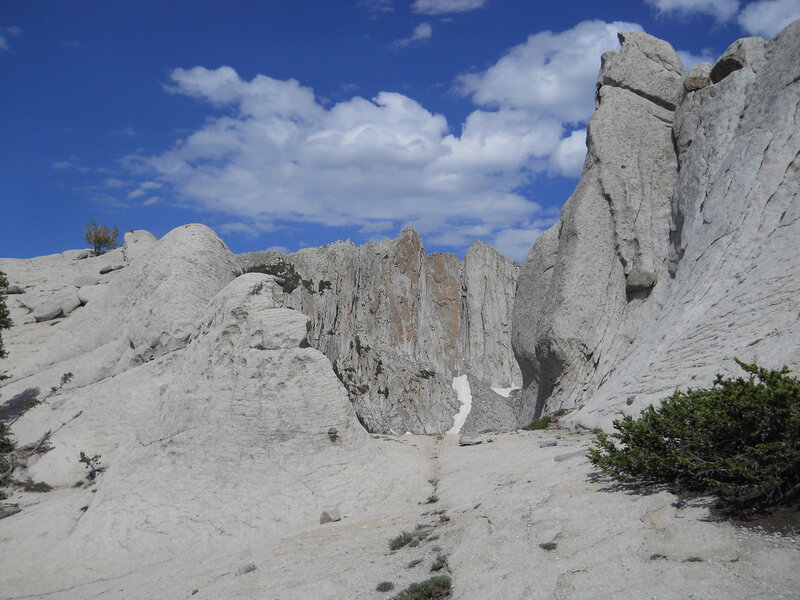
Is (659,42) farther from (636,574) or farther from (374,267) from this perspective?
(374,267)

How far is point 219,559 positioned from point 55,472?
811cm

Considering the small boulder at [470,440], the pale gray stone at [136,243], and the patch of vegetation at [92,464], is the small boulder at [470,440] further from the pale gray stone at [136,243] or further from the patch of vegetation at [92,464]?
the pale gray stone at [136,243]

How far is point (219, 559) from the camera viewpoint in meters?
11.8

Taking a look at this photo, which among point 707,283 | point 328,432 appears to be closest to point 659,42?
point 707,283

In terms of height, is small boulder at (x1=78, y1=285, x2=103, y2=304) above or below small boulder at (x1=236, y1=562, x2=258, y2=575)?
above

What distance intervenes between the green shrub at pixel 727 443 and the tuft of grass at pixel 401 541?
10.9 ft

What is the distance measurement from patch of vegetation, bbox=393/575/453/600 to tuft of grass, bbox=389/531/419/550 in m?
2.18

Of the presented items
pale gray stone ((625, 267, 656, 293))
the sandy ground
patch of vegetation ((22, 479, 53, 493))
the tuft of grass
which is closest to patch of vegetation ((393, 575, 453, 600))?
the sandy ground

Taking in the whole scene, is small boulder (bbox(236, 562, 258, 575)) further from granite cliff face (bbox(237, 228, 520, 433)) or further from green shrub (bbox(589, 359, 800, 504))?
granite cliff face (bbox(237, 228, 520, 433))

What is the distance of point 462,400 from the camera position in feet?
282

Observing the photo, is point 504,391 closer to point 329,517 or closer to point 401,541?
point 329,517

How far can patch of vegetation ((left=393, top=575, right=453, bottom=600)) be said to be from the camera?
24.4 ft

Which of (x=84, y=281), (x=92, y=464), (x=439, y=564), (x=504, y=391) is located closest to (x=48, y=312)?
(x=84, y=281)

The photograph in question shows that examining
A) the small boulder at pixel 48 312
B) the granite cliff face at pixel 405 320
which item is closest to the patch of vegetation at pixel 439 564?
the small boulder at pixel 48 312
